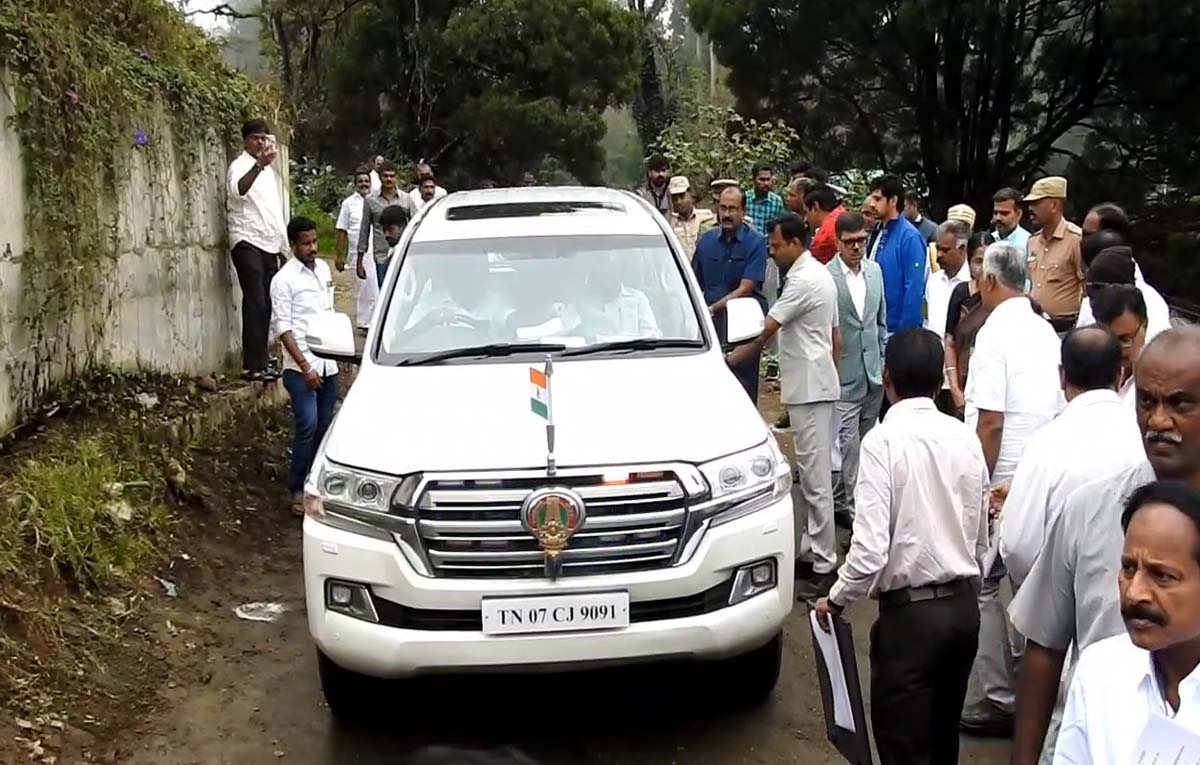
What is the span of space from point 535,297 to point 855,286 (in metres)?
2.16

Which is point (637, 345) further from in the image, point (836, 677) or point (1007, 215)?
point (1007, 215)

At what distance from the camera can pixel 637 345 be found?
16.5 ft

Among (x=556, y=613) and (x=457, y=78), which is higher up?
(x=457, y=78)

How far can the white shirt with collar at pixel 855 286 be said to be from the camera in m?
6.54

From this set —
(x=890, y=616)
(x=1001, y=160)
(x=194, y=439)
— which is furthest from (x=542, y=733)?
(x=1001, y=160)

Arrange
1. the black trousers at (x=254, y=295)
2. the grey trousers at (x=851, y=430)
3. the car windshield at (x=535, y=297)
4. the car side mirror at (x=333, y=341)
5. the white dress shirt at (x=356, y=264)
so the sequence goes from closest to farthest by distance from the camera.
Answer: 1. the car windshield at (x=535, y=297)
2. the car side mirror at (x=333, y=341)
3. the grey trousers at (x=851, y=430)
4. the black trousers at (x=254, y=295)
5. the white dress shirt at (x=356, y=264)

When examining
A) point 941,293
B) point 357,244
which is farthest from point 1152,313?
point 357,244

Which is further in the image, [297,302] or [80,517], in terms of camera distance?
[297,302]

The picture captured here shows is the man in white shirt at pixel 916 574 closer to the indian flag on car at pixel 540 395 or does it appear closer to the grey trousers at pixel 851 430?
the indian flag on car at pixel 540 395

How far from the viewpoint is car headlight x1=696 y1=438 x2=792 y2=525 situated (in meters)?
4.11

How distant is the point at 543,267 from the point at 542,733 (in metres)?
2.10

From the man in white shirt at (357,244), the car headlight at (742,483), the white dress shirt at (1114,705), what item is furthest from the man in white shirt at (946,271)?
the white dress shirt at (1114,705)

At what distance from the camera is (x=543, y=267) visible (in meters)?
5.41

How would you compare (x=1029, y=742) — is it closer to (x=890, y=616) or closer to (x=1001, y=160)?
(x=890, y=616)
